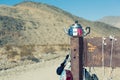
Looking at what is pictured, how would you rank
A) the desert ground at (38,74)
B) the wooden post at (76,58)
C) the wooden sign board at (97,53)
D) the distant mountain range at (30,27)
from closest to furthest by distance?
the wooden post at (76,58) → the wooden sign board at (97,53) → the desert ground at (38,74) → the distant mountain range at (30,27)

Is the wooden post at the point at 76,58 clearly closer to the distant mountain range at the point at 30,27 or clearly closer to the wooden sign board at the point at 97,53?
the wooden sign board at the point at 97,53

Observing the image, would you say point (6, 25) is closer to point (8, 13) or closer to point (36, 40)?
point (36, 40)

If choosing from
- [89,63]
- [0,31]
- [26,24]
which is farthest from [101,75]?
[26,24]

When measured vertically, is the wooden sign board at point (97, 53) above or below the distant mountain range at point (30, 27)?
below

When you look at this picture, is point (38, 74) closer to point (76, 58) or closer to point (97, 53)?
point (97, 53)

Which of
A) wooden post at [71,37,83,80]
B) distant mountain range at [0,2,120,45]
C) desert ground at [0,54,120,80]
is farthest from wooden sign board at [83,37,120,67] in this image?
distant mountain range at [0,2,120,45]

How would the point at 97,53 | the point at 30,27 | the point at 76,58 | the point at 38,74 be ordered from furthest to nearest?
the point at 30,27 → the point at 38,74 → the point at 97,53 → the point at 76,58

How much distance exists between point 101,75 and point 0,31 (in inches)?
3317

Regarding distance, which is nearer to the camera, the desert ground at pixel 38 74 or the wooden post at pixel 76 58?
the wooden post at pixel 76 58

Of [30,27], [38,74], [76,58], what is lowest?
[38,74]

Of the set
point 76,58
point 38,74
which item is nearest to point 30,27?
point 38,74

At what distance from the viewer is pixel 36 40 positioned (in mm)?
106062

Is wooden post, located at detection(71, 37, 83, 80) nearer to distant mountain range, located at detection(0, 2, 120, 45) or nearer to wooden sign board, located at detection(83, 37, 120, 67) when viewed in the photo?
wooden sign board, located at detection(83, 37, 120, 67)

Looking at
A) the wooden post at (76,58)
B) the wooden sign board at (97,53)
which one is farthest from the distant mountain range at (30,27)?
the wooden post at (76,58)
